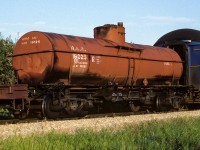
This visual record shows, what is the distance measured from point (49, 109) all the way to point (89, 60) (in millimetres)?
2647

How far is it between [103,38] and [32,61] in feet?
12.9

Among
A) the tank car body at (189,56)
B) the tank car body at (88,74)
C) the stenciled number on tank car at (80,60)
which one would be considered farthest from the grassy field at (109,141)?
the tank car body at (189,56)

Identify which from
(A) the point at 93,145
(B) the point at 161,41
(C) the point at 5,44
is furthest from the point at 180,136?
(C) the point at 5,44

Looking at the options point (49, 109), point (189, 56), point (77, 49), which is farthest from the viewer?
point (189, 56)

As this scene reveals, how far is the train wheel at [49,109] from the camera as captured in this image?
12681mm

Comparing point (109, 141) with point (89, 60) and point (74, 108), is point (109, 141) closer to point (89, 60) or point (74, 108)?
point (74, 108)

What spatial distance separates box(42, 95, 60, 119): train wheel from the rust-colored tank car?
0.73 metres

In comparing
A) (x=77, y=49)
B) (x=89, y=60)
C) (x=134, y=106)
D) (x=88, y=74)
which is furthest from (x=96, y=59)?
(x=134, y=106)

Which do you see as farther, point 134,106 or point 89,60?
point 134,106

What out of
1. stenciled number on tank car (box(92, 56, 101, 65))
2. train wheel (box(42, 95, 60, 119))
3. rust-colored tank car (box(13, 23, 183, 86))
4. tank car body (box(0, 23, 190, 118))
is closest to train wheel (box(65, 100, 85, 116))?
tank car body (box(0, 23, 190, 118))

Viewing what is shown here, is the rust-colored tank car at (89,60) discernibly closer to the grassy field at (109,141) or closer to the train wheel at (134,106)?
the train wheel at (134,106)

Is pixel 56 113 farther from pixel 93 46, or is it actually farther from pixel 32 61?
pixel 93 46

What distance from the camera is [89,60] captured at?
14.2 m

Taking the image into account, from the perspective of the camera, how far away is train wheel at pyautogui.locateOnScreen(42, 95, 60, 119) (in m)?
12.7
